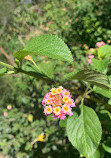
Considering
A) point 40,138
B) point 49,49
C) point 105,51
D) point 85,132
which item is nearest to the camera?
point 49,49

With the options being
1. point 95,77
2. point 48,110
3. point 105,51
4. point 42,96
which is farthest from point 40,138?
point 95,77

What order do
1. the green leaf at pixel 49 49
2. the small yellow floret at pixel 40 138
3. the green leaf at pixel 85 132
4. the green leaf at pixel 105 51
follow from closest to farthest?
the green leaf at pixel 49 49
the green leaf at pixel 85 132
the green leaf at pixel 105 51
the small yellow floret at pixel 40 138

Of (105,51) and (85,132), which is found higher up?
(105,51)

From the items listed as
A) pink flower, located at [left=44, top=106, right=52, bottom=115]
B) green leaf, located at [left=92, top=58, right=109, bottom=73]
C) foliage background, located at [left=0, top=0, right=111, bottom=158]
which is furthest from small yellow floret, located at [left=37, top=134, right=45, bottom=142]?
green leaf, located at [left=92, top=58, right=109, bottom=73]

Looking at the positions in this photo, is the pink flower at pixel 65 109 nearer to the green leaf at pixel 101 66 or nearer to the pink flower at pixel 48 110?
the pink flower at pixel 48 110

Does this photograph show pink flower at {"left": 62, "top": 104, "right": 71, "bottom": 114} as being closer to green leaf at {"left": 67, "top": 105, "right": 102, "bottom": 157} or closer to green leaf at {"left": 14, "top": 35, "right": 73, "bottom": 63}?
green leaf at {"left": 67, "top": 105, "right": 102, "bottom": 157}

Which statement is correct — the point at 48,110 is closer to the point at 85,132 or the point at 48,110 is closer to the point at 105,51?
the point at 85,132

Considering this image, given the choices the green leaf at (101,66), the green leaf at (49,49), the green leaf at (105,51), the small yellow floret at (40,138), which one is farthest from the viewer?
the small yellow floret at (40,138)

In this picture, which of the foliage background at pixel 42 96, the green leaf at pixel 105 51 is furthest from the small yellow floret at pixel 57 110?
the foliage background at pixel 42 96
